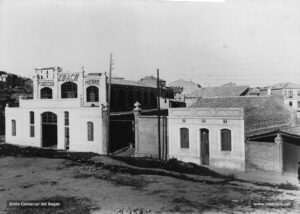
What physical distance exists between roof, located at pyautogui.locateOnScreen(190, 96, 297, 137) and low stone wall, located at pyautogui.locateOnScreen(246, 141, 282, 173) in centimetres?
105

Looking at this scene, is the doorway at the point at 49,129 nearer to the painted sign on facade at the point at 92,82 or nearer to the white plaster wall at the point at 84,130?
the white plaster wall at the point at 84,130

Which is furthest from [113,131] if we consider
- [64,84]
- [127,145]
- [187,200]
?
[187,200]

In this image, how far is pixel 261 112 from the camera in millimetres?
22812

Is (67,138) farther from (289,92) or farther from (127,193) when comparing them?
(289,92)

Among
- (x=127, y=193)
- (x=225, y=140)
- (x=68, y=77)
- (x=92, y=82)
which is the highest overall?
(x=68, y=77)

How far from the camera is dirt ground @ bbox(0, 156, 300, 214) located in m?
12.7

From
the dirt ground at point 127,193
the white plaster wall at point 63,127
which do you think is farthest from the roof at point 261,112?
the white plaster wall at point 63,127

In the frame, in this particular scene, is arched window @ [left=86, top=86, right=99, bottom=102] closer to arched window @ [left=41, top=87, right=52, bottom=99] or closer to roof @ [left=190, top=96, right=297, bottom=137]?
arched window @ [left=41, top=87, right=52, bottom=99]

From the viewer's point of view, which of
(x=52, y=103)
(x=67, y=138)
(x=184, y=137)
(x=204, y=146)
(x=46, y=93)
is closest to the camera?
(x=204, y=146)

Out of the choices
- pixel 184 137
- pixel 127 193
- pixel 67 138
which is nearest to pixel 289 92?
pixel 184 137

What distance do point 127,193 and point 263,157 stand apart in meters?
9.37

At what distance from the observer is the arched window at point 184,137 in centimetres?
2119

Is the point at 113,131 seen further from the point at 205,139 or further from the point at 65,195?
the point at 65,195

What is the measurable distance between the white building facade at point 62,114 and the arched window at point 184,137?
686 centimetres
